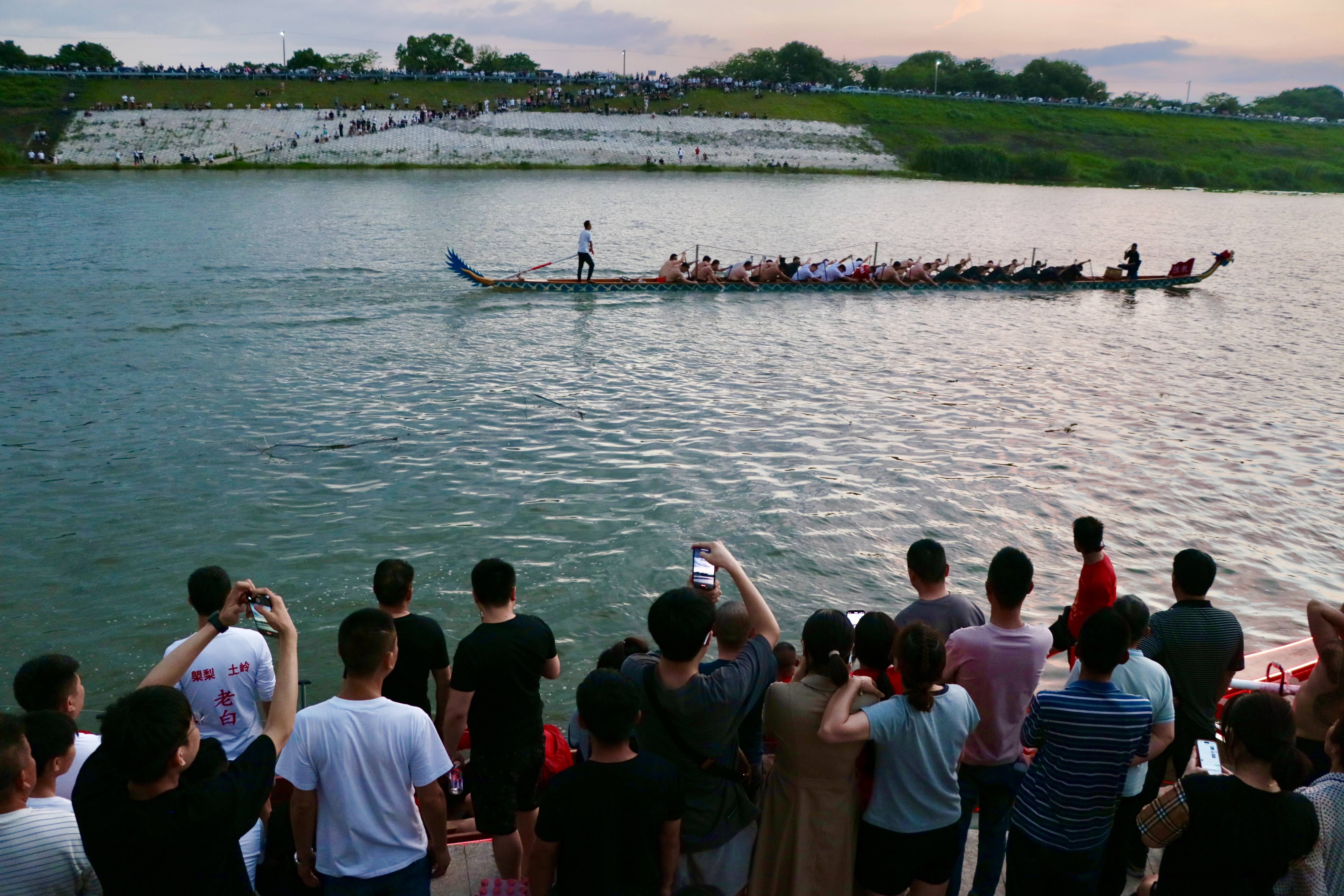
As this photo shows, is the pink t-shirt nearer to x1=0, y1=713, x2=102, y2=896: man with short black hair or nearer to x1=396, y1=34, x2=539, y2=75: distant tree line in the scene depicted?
x1=0, y1=713, x2=102, y2=896: man with short black hair

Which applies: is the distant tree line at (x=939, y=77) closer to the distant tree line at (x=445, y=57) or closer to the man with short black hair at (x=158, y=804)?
the distant tree line at (x=445, y=57)

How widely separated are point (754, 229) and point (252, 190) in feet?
91.0

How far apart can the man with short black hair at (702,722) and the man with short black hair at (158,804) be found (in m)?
1.53

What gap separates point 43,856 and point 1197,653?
17.3 ft

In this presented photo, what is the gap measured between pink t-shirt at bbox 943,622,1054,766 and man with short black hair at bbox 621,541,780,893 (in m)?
1.05

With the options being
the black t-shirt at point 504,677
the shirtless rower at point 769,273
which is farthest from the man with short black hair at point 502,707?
the shirtless rower at point 769,273

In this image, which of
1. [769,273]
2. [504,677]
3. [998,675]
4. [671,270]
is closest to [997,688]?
[998,675]

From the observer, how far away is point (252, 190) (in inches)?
1965

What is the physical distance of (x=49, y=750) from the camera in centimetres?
342

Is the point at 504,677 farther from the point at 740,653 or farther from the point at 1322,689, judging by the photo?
the point at 1322,689

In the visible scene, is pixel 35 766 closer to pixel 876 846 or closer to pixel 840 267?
pixel 876 846

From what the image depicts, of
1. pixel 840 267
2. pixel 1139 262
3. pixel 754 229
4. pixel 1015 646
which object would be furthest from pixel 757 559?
pixel 754 229

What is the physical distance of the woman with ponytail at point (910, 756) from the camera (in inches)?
150

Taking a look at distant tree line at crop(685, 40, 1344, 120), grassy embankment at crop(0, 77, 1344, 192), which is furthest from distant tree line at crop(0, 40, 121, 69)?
distant tree line at crop(685, 40, 1344, 120)
